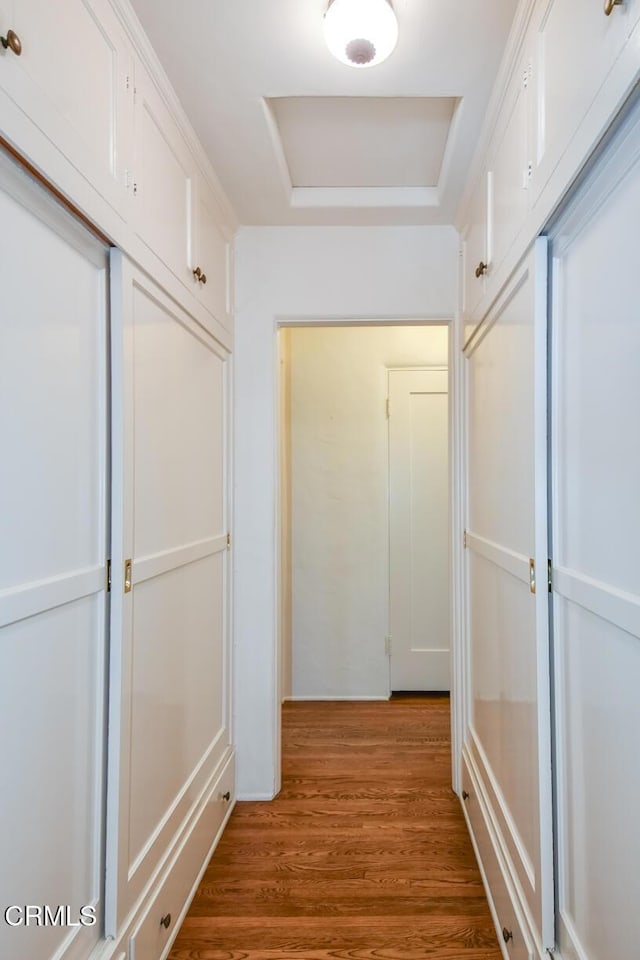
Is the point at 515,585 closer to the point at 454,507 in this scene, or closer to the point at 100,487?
the point at 454,507

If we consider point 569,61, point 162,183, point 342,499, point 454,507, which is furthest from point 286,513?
point 569,61

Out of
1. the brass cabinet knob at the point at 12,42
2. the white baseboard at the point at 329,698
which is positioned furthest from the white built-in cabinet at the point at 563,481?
the white baseboard at the point at 329,698

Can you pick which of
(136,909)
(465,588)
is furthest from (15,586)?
(465,588)

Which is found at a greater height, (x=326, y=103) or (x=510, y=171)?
(x=326, y=103)

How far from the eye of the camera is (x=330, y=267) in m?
2.29

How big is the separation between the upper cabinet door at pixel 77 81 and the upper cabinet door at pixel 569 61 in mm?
901

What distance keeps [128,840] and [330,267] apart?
2.04 metres

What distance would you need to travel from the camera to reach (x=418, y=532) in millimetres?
3320

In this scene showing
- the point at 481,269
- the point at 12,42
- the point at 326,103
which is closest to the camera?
the point at 12,42

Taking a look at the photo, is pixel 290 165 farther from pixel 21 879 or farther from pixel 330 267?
pixel 21 879

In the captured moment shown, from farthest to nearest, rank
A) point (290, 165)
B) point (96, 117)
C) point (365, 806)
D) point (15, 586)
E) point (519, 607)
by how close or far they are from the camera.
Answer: point (365, 806), point (290, 165), point (519, 607), point (96, 117), point (15, 586)

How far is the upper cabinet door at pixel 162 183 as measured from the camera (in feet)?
4.47

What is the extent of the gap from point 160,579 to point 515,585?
0.94 m

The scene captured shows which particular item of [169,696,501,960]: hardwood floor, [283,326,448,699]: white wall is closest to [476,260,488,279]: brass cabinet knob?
[283,326,448,699]: white wall
